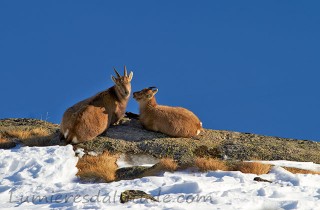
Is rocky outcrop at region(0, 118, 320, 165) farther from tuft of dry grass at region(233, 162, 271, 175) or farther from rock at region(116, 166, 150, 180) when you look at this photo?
tuft of dry grass at region(233, 162, 271, 175)

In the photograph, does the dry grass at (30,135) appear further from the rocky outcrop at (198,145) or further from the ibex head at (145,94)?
the ibex head at (145,94)

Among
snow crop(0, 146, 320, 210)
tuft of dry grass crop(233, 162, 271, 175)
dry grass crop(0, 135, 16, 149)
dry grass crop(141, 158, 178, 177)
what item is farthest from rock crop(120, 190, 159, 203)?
dry grass crop(0, 135, 16, 149)

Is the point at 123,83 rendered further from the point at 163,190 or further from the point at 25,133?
the point at 163,190

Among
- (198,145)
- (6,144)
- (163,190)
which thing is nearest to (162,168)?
(163,190)

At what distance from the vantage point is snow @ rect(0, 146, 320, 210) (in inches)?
405

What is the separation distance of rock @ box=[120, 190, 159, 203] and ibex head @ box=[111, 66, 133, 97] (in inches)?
304

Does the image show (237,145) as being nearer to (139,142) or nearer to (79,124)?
(139,142)

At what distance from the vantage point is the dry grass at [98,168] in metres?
13.5

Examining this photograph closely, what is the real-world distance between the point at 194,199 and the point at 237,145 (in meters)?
7.67

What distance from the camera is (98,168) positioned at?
13891mm

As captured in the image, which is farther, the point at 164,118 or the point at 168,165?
the point at 164,118

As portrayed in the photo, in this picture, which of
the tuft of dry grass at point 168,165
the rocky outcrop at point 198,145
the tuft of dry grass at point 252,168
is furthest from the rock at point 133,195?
the rocky outcrop at point 198,145

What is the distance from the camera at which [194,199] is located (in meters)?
10.5

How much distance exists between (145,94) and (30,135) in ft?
13.5
